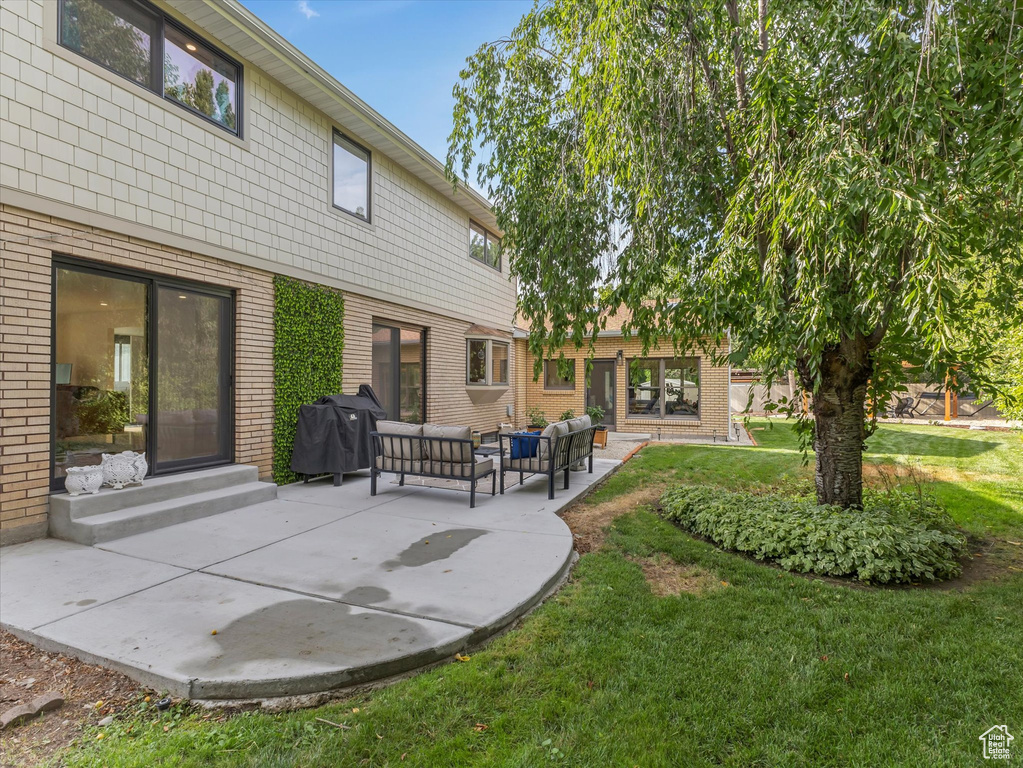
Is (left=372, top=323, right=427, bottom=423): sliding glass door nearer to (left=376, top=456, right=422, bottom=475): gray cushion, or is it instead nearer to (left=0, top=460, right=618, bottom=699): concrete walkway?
(left=376, top=456, right=422, bottom=475): gray cushion

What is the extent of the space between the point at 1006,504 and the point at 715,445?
600cm

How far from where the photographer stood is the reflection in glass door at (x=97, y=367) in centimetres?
509

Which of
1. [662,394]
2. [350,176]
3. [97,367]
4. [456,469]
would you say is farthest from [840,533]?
[662,394]

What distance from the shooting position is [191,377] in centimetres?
631

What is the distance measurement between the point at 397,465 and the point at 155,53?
5.73 m

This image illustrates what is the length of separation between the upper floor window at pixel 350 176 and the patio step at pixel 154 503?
4.92 meters

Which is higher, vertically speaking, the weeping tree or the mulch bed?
the weeping tree

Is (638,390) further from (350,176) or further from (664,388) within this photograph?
(350,176)

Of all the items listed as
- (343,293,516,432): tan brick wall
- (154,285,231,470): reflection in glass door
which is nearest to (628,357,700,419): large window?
(343,293,516,432): tan brick wall

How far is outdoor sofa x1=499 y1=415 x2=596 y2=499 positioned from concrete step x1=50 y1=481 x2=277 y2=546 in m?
3.35

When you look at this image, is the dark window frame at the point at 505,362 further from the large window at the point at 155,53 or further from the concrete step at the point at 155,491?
the large window at the point at 155,53

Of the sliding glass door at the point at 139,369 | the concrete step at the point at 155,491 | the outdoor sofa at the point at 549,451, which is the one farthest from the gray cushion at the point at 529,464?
the sliding glass door at the point at 139,369

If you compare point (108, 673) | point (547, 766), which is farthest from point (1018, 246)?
point (108, 673)

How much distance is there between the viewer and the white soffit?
6.09 meters
